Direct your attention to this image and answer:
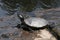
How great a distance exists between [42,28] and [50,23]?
0.42 m

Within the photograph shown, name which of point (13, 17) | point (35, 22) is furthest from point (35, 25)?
point (13, 17)

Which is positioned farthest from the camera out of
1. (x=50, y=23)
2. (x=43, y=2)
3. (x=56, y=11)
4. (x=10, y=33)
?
(x=43, y=2)

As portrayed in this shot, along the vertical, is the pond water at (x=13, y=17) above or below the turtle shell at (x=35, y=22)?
below

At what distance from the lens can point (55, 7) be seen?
22.6 ft

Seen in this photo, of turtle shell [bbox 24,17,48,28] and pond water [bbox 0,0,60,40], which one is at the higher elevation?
turtle shell [bbox 24,17,48,28]

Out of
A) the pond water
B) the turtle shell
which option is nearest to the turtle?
the turtle shell

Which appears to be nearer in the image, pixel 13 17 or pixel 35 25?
pixel 35 25

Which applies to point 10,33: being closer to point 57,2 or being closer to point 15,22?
point 15,22

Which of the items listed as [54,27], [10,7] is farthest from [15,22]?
[10,7]

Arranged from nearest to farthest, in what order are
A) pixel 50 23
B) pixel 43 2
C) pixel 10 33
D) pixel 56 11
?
pixel 10 33 → pixel 50 23 → pixel 56 11 → pixel 43 2

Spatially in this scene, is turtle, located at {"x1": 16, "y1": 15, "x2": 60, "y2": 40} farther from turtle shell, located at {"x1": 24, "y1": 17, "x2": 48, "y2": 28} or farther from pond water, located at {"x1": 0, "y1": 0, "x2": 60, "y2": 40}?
pond water, located at {"x1": 0, "y1": 0, "x2": 60, "y2": 40}

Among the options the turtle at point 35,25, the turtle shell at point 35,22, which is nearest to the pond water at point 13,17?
the turtle at point 35,25

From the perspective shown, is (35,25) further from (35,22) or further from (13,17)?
(13,17)

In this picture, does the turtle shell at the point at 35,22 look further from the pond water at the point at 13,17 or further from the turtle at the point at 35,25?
the pond water at the point at 13,17
